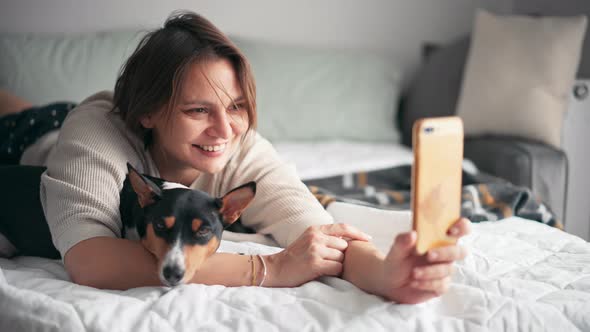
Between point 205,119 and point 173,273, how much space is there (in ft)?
1.02

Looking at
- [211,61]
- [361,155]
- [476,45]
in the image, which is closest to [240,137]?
[211,61]

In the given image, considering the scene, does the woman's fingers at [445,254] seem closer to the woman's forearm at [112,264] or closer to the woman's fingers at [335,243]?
the woman's fingers at [335,243]

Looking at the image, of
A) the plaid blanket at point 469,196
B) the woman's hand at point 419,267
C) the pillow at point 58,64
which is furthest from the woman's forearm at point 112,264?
the pillow at point 58,64

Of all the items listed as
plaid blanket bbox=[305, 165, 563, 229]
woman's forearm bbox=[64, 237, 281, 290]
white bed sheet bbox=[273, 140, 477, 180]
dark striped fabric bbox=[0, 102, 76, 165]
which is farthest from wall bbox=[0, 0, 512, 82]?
woman's forearm bbox=[64, 237, 281, 290]

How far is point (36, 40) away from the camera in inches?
86.6

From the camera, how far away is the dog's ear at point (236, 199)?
0.87 m

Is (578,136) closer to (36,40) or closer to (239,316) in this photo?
(239,316)

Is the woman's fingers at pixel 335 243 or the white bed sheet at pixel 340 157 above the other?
the woman's fingers at pixel 335 243

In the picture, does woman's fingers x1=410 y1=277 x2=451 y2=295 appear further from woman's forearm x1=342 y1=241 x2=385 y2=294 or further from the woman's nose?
the woman's nose

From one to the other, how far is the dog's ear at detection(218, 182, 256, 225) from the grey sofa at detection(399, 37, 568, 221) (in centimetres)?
141

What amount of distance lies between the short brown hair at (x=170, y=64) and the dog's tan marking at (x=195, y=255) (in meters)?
0.28

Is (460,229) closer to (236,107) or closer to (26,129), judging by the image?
(236,107)

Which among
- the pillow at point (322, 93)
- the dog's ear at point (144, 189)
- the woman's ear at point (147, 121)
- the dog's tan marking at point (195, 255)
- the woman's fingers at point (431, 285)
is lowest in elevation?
the pillow at point (322, 93)

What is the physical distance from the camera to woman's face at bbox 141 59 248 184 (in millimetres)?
1002
